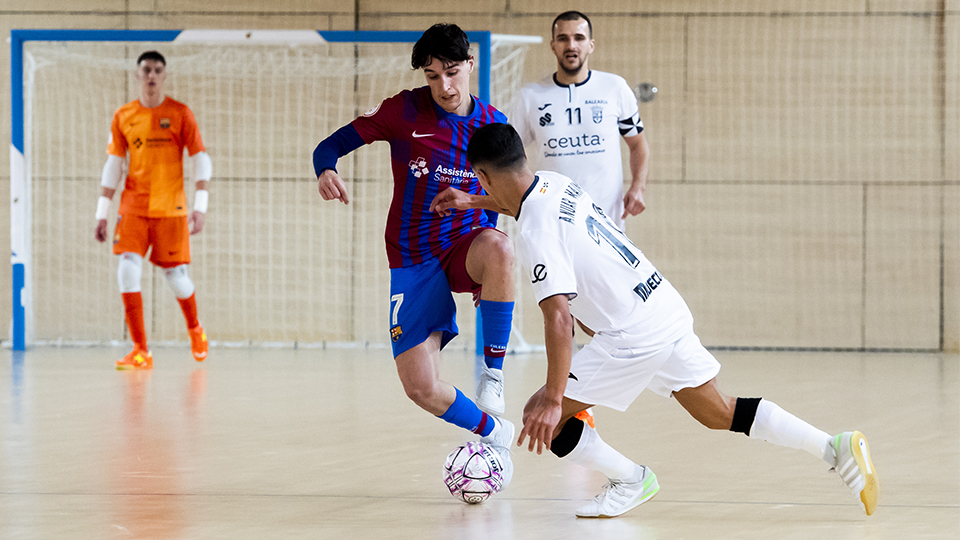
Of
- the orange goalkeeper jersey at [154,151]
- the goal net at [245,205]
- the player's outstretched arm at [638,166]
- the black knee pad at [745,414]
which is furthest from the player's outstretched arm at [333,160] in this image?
the goal net at [245,205]

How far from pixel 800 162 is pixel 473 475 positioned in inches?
233

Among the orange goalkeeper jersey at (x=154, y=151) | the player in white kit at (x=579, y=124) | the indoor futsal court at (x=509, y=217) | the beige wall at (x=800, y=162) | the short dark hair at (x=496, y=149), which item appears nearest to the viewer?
the short dark hair at (x=496, y=149)

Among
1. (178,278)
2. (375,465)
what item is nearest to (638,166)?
(375,465)

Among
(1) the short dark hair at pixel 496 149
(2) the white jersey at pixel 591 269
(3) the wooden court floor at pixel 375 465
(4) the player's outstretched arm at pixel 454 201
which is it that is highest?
(1) the short dark hair at pixel 496 149

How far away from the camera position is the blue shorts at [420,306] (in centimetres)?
316

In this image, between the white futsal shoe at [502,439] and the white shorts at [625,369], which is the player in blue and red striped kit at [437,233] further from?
the white shorts at [625,369]

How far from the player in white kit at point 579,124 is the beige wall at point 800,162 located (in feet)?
11.6

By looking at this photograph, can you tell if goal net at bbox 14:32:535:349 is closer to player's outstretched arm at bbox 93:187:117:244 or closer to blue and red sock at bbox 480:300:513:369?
player's outstretched arm at bbox 93:187:117:244

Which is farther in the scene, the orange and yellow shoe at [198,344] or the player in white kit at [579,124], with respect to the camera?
the orange and yellow shoe at [198,344]

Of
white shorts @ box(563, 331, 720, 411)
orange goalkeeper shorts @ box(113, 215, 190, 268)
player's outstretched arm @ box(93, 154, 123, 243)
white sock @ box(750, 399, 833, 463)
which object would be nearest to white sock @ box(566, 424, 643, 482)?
white shorts @ box(563, 331, 720, 411)

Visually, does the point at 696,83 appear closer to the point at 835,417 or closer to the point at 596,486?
the point at 835,417

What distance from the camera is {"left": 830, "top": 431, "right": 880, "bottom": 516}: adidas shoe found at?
2547mm

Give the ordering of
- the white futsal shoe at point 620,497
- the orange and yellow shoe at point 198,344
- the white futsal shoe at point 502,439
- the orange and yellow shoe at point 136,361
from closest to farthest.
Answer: the white futsal shoe at point 620,497 → the white futsal shoe at point 502,439 → the orange and yellow shoe at point 136,361 → the orange and yellow shoe at point 198,344

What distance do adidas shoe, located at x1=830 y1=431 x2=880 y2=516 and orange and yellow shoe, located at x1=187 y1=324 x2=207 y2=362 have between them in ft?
15.9
